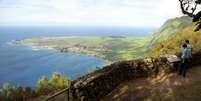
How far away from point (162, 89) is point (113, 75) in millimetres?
3411

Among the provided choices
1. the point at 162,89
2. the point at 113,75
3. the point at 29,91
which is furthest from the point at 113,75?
the point at 29,91

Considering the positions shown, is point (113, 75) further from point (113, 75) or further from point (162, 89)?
point (162, 89)

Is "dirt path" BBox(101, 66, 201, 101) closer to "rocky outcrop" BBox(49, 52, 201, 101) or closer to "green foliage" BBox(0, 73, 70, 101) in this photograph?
"rocky outcrop" BBox(49, 52, 201, 101)

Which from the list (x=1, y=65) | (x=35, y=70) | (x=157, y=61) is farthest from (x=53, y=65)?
(x=157, y=61)

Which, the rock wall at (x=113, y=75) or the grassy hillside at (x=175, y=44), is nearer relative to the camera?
the rock wall at (x=113, y=75)

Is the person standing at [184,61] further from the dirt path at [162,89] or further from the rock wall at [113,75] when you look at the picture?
the rock wall at [113,75]

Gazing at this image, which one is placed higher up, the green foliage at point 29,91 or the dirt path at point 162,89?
the dirt path at point 162,89

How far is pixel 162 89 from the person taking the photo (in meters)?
21.6

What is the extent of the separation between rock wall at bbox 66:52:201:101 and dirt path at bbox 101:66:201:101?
51 cm

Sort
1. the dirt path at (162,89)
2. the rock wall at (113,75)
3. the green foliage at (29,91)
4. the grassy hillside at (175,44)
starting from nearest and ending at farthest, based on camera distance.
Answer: the rock wall at (113,75)
the dirt path at (162,89)
the green foliage at (29,91)
the grassy hillside at (175,44)

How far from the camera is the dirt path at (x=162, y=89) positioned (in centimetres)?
2046

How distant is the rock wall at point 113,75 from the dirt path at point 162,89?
0.51m

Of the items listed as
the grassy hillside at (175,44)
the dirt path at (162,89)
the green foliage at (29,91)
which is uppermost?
the dirt path at (162,89)

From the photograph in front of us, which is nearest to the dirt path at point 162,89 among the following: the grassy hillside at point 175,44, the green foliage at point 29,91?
the green foliage at point 29,91
